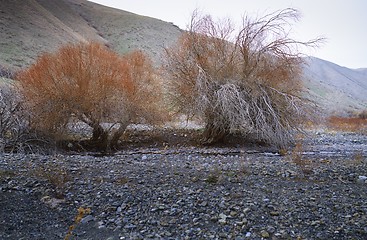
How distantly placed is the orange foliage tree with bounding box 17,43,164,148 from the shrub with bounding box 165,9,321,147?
1.62 meters

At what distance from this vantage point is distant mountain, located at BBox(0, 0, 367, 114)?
3736cm

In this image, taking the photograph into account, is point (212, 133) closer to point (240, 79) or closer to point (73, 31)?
point (240, 79)

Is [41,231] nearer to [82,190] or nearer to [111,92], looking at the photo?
[82,190]

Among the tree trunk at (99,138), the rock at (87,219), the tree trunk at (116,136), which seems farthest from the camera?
the tree trunk at (116,136)

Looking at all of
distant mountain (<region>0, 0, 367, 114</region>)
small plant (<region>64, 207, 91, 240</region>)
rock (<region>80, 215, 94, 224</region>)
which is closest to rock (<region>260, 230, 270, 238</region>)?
rock (<region>80, 215, 94, 224</region>)

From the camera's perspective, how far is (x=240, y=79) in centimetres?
1523

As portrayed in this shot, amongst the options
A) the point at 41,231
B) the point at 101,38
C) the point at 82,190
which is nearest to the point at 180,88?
the point at 82,190

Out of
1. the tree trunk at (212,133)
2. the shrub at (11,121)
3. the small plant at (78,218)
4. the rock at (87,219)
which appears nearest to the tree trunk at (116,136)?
the shrub at (11,121)

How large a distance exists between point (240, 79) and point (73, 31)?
4619 cm

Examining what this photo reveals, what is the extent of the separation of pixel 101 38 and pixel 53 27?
848 centimetres

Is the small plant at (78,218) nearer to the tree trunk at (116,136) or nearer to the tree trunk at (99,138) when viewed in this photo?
the tree trunk at (99,138)

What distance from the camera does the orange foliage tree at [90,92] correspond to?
43.7 feet

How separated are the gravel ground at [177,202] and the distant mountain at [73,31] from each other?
783 inches

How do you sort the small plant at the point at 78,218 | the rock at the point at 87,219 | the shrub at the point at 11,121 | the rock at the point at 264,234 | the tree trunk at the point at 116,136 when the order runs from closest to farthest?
the rock at the point at 264,234
the small plant at the point at 78,218
the rock at the point at 87,219
the shrub at the point at 11,121
the tree trunk at the point at 116,136
